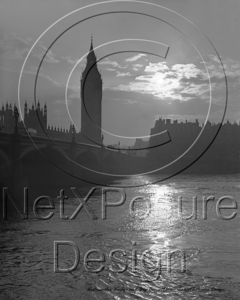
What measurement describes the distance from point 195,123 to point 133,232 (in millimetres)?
141514

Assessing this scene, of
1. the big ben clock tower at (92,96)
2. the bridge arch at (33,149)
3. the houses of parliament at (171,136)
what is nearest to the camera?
the bridge arch at (33,149)

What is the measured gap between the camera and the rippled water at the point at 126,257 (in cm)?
1134

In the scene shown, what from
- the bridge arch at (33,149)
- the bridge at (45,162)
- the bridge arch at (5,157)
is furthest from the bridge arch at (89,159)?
the bridge arch at (5,157)

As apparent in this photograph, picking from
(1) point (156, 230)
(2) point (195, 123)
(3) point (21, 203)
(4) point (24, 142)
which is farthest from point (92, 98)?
(1) point (156, 230)

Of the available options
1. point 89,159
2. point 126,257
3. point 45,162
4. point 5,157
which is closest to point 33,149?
point 5,157

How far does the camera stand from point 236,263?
44.8ft

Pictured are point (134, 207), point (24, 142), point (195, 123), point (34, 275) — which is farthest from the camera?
point (195, 123)

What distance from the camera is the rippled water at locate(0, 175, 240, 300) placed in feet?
37.2

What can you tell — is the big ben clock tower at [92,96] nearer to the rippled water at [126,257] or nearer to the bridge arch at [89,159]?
the bridge arch at [89,159]

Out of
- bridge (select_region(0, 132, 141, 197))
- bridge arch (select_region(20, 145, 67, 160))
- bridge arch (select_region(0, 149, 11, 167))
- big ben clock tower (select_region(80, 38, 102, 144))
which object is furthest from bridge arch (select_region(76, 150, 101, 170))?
big ben clock tower (select_region(80, 38, 102, 144))

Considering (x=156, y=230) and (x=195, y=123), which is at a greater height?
(x=195, y=123)

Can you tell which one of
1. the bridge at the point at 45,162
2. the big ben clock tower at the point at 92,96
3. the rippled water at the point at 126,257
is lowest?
the rippled water at the point at 126,257

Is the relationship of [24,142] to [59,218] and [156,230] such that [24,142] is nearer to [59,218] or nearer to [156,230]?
[59,218]

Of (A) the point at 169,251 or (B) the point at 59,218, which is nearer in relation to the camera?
(A) the point at 169,251
